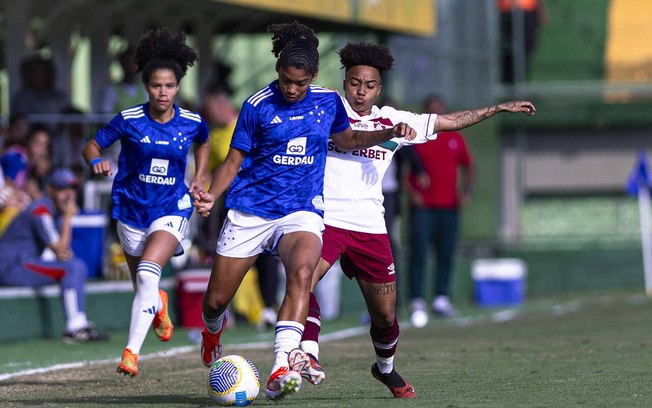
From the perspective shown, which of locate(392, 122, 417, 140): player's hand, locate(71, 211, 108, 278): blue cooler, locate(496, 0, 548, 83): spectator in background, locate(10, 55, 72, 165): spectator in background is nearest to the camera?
locate(392, 122, 417, 140): player's hand

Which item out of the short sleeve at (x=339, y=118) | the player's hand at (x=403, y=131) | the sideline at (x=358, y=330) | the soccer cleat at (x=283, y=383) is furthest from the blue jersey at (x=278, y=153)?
the sideline at (x=358, y=330)

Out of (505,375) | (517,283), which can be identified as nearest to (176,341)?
(505,375)

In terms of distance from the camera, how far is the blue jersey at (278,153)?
8.30 metres

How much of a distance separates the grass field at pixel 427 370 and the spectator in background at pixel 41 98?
237 centimetres

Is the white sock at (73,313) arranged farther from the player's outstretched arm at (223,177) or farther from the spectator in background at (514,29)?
the spectator in background at (514,29)

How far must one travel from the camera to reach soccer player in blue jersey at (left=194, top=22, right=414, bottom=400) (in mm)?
8227

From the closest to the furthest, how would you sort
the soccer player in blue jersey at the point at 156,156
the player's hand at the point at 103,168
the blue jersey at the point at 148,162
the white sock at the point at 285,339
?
the white sock at the point at 285,339
the player's hand at the point at 103,168
the soccer player in blue jersey at the point at 156,156
the blue jersey at the point at 148,162

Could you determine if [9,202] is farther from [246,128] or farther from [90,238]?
[246,128]

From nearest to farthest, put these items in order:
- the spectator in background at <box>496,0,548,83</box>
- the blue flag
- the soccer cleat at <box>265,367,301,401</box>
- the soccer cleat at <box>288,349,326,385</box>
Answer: the soccer cleat at <box>265,367,301,401</box>, the soccer cleat at <box>288,349,326,385</box>, the blue flag, the spectator in background at <box>496,0,548,83</box>

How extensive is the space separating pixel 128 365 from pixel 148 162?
1.77m

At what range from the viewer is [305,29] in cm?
855

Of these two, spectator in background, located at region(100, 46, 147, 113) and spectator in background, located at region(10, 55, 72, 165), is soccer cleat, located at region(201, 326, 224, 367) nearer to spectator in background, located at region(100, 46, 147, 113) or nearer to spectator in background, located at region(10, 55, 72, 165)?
spectator in background, located at region(10, 55, 72, 165)

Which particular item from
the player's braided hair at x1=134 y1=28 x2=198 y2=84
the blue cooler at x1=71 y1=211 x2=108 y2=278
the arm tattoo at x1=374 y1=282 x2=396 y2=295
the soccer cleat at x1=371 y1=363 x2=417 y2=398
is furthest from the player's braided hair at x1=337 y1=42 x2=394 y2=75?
the blue cooler at x1=71 y1=211 x2=108 y2=278

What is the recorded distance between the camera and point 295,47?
823cm
